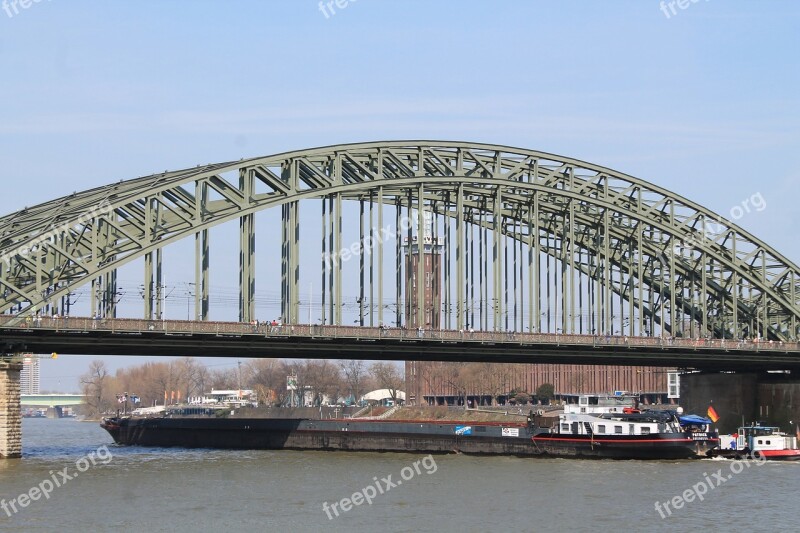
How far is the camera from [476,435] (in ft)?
280

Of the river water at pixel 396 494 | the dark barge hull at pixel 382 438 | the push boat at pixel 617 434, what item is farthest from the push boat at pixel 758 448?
the river water at pixel 396 494

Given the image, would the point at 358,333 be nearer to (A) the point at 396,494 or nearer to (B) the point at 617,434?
(B) the point at 617,434

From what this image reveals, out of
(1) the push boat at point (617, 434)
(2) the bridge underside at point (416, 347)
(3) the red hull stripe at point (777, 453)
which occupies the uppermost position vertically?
(2) the bridge underside at point (416, 347)

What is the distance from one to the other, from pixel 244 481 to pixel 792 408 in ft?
163

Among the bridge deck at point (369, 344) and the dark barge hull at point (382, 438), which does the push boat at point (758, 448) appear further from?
the bridge deck at point (369, 344)

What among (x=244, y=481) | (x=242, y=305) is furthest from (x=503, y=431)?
(x=244, y=481)

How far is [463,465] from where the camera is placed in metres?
72.5

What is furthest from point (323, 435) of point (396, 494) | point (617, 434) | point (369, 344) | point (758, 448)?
point (396, 494)

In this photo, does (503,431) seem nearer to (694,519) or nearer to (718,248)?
(718,248)

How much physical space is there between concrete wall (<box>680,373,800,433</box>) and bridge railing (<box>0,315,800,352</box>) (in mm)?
3985

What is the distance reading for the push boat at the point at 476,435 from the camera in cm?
7675

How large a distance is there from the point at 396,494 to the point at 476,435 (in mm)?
29574

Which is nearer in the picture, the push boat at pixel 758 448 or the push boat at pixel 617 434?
the push boat at pixel 617 434

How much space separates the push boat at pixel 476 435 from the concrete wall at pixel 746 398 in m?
10.0
